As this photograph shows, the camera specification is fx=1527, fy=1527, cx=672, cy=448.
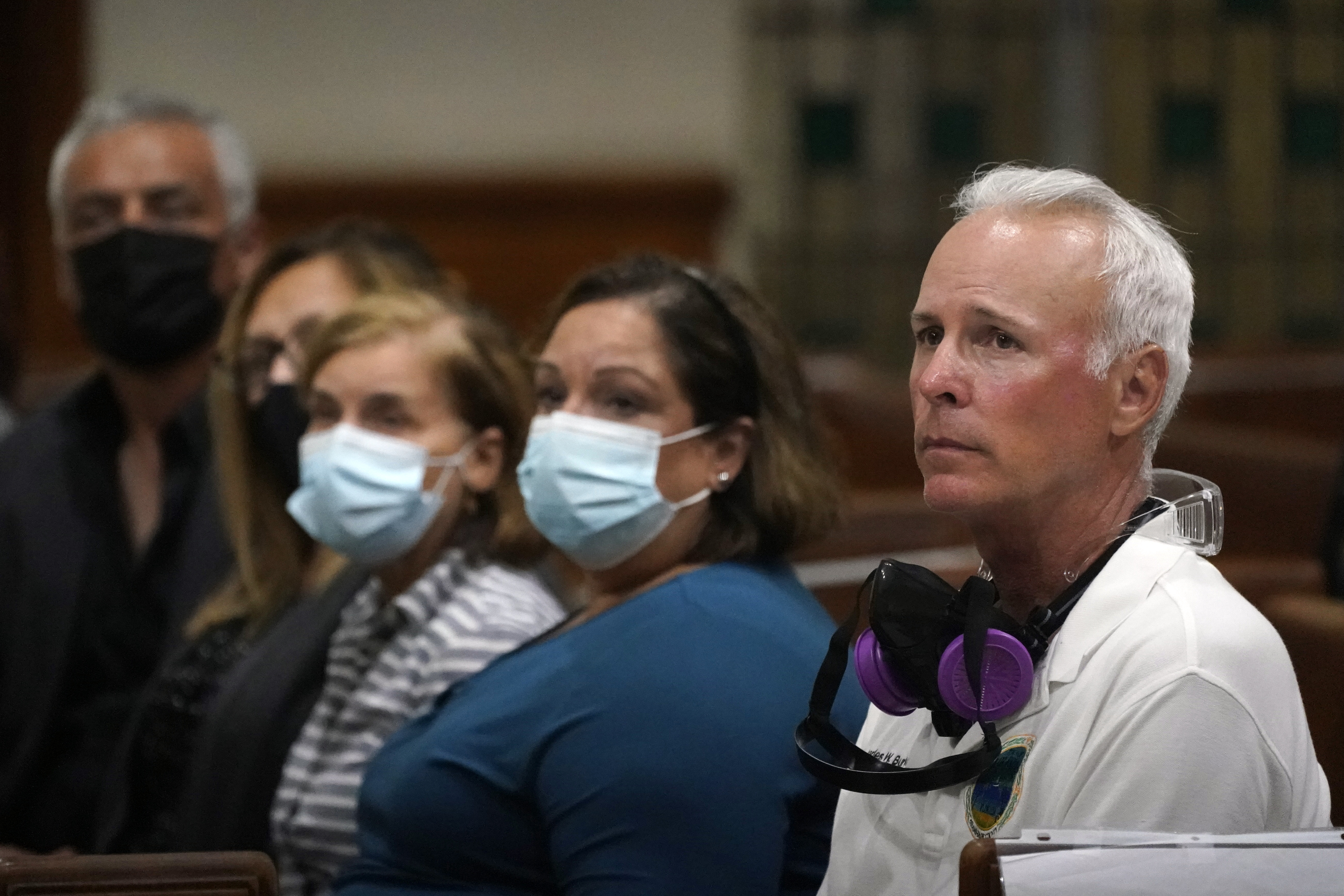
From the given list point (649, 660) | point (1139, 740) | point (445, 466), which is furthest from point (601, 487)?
point (1139, 740)

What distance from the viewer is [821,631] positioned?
6.49 feet

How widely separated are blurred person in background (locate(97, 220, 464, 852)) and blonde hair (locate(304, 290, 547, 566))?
12cm

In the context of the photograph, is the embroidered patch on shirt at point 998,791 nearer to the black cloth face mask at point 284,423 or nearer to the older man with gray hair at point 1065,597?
the older man with gray hair at point 1065,597

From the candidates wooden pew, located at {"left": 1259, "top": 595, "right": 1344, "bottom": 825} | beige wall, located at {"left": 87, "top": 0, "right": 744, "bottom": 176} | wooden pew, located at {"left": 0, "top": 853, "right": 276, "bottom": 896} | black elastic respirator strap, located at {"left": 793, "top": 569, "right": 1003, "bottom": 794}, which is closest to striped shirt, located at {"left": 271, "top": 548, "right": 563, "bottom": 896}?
wooden pew, located at {"left": 0, "top": 853, "right": 276, "bottom": 896}

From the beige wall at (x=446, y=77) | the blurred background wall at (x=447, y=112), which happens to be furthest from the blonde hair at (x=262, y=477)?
the beige wall at (x=446, y=77)

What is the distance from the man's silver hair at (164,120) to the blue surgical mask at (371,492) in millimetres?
1161

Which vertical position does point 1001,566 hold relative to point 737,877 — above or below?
above

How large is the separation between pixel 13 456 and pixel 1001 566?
2382 millimetres

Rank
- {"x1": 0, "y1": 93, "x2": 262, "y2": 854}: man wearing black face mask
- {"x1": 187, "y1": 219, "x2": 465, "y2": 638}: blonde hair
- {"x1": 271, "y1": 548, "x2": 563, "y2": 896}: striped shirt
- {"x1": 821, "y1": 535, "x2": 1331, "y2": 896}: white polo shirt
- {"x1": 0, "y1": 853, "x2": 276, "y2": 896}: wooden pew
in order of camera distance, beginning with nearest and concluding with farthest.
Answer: {"x1": 821, "y1": 535, "x2": 1331, "y2": 896}: white polo shirt
{"x1": 0, "y1": 853, "x2": 276, "y2": 896}: wooden pew
{"x1": 271, "y1": 548, "x2": 563, "y2": 896}: striped shirt
{"x1": 187, "y1": 219, "x2": 465, "y2": 638}: blonde hair
{"x1": 0, "y1": 93, "x2": 262, "y2": 854}: man wearing black face mask

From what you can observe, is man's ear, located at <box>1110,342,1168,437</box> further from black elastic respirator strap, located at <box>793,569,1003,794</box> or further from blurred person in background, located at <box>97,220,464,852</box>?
blurred person in background, located at <box>97,220,464,852</box>

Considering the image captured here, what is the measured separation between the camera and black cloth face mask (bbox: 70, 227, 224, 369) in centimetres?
323

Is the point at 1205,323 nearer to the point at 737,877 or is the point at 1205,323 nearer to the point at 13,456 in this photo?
the point at 13,456

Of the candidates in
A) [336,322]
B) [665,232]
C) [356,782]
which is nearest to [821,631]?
[356,782]

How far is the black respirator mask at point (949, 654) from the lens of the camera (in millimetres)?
1405
